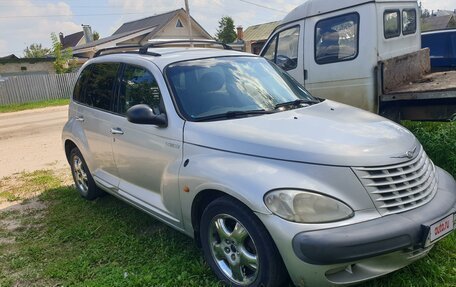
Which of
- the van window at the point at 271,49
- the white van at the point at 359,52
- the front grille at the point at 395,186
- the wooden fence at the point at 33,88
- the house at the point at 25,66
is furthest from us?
the house at the point at 25,66

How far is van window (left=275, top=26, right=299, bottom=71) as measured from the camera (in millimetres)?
6802

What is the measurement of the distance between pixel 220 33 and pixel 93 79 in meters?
48.2

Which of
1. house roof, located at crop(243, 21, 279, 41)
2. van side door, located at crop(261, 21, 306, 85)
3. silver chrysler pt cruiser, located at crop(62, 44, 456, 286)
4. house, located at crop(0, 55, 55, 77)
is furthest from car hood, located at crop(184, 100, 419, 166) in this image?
house roof, located at crop(243, 21, 279, 41)

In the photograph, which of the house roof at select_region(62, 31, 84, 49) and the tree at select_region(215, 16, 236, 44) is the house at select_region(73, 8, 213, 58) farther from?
the house roof at select_region(62, 31, 84, 49)

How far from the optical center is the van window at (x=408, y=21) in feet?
21.9

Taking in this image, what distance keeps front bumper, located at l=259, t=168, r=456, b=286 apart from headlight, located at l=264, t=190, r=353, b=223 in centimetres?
6

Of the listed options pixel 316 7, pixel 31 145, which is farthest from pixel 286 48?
pixel 31 145

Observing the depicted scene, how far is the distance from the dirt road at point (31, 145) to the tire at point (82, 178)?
7.09 feet

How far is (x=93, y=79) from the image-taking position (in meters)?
5.06

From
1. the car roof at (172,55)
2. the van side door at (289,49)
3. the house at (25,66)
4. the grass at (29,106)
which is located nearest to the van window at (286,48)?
the van side door at (289,49)

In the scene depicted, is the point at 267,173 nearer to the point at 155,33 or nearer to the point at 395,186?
the point at 395,186

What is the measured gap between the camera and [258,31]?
4422 cm

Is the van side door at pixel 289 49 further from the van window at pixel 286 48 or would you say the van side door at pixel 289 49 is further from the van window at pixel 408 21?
the van window at pixel 408 21

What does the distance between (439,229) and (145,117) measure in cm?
237
